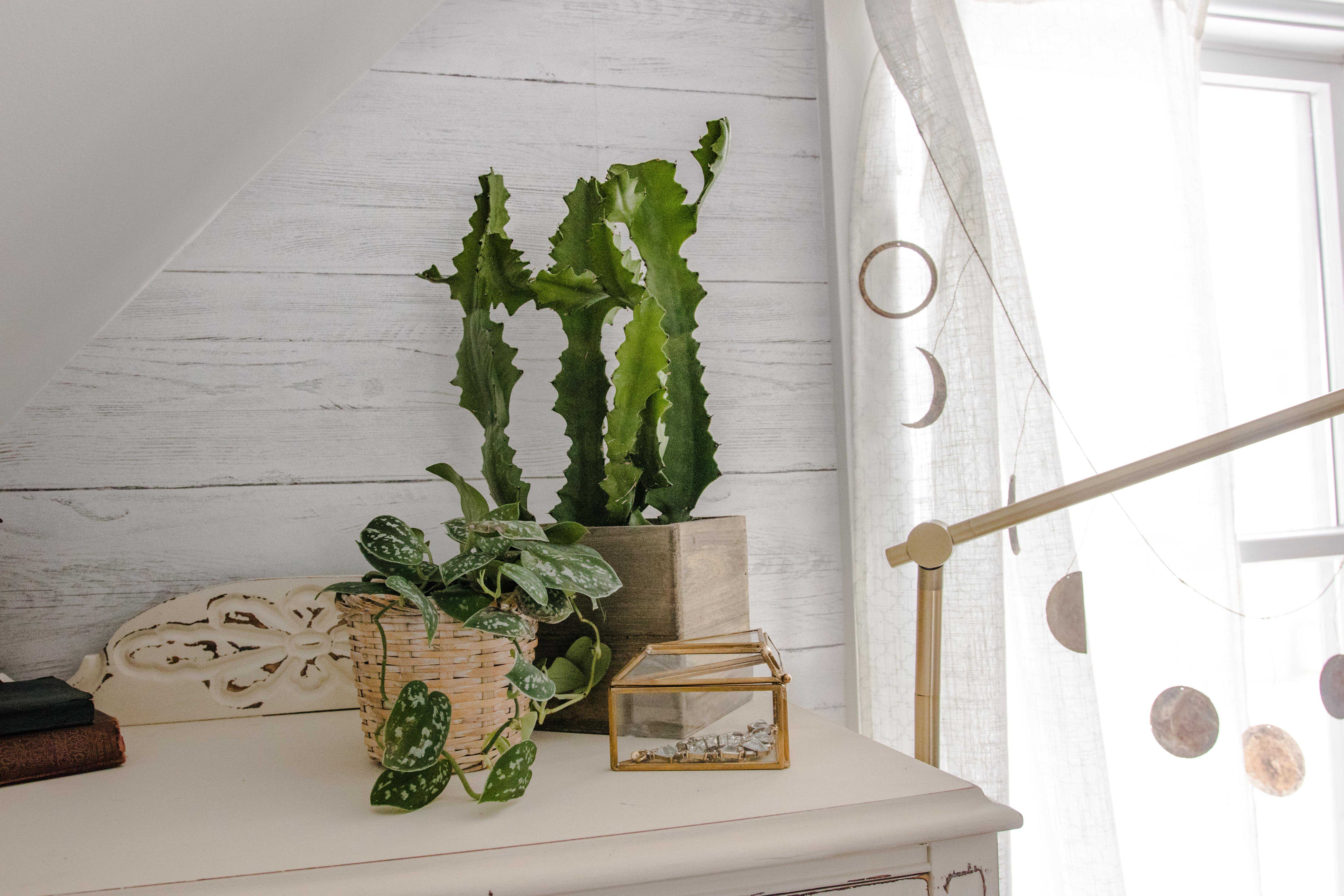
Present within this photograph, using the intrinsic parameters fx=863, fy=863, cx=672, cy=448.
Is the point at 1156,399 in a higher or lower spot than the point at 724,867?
higher

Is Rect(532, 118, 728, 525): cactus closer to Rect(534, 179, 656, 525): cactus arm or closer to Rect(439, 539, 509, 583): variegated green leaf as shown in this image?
Rect(534, 179, 656, 525): cactus arm

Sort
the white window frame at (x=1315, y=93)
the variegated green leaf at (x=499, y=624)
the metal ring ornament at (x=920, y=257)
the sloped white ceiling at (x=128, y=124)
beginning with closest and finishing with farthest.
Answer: the sloped white ceiling at (x=128, y=124) → the variegated green leaf at (x=499, y=624) → the metal ring ornament at (x=920, y=257) → the white window frame at (x=1315, y=93)

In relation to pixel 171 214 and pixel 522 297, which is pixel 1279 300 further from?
pixel 171 214

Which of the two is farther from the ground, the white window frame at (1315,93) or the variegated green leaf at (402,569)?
the white window frame at (1315,93)

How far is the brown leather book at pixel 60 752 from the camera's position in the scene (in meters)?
0.71

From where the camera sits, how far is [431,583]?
0.69m

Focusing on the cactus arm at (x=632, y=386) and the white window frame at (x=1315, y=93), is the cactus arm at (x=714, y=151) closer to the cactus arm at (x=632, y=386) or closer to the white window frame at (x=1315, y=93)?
the cactus arm at (x=632, y=386)

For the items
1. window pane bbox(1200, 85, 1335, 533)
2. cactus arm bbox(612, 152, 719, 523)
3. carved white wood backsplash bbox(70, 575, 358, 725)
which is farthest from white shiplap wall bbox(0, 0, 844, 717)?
window pane bbox(1200, 85, 1335, 533)

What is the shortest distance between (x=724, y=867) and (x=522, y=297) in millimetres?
572

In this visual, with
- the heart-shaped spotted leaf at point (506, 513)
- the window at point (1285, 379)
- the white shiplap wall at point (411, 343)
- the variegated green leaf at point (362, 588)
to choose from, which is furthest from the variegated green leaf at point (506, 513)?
the window at point (1285, 379)

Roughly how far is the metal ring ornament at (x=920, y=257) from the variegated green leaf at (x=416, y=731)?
0.73 metres

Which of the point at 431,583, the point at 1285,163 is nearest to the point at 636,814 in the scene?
the point at 431,583

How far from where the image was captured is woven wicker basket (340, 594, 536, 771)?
0.67m

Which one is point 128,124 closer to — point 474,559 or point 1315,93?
point 474,559
